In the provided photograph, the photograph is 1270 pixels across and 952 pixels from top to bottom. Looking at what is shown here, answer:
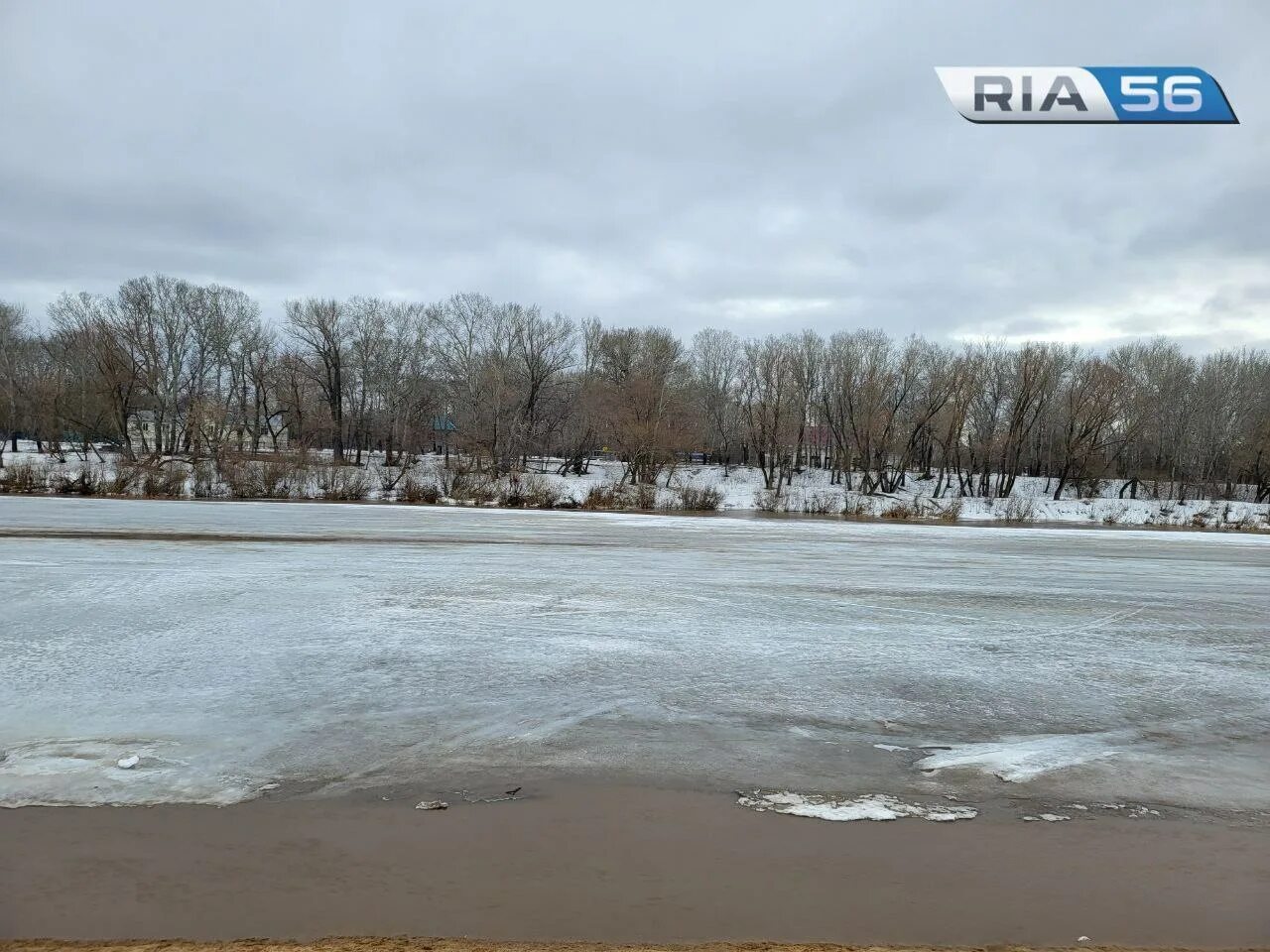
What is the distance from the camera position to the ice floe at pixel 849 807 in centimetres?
428

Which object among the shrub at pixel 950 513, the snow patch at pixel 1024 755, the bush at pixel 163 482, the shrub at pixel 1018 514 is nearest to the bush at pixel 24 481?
the bush at pixel 163 482

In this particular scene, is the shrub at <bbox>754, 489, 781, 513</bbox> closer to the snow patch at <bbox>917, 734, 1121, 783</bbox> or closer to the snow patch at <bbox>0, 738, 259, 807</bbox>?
the snow patch at <bbox>917, 734, 1121, 783</bbox>

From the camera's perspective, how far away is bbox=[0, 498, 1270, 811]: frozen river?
4859mm

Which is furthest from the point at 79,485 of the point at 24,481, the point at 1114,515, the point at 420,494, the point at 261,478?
the point at 1114,515

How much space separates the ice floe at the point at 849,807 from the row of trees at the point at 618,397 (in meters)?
42.6

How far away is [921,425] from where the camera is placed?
60.6m

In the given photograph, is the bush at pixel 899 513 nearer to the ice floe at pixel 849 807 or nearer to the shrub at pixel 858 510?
the shrub at pixel 858 510

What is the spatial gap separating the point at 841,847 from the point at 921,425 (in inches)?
2385

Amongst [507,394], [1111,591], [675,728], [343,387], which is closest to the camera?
[675,728]

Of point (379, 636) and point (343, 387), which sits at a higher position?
point (343, 387)

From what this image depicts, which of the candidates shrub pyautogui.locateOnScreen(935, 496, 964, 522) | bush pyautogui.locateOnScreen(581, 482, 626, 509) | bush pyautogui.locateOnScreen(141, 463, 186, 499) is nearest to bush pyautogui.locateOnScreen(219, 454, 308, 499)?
bush pyautogui.locateOnScreen(141, 463, 186, 499)

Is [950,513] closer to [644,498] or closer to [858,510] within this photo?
[858,510]

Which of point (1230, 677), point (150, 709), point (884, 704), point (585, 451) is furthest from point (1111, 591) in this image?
point (585, 451)

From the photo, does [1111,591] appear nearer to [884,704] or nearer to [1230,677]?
[1230,677]
